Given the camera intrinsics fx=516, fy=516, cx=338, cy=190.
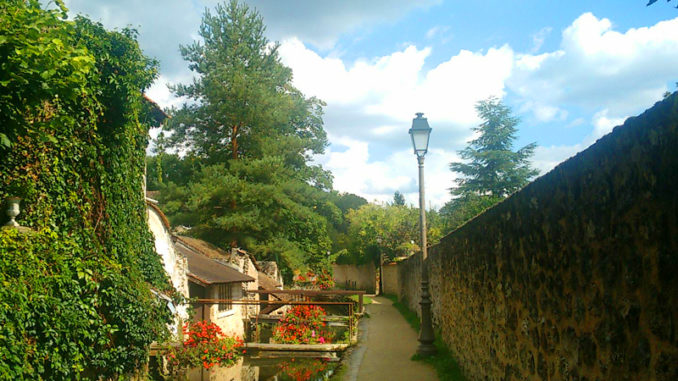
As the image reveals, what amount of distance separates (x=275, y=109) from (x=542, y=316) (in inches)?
922

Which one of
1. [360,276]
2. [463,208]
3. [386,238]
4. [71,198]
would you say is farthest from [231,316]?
[360,276]

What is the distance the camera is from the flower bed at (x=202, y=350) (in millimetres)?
13500

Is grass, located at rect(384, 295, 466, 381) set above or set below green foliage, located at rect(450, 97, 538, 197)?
below

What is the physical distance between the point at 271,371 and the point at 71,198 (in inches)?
309

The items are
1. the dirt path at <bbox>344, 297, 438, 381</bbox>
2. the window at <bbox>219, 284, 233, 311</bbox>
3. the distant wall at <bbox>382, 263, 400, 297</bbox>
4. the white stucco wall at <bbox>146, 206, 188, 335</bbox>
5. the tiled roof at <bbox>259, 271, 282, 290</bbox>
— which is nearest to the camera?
the dirt path at <bbox>344, 297, 438, 381</bbox>

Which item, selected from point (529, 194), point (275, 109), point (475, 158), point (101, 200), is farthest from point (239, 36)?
point (529, 194)

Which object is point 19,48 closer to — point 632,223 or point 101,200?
point 101,200

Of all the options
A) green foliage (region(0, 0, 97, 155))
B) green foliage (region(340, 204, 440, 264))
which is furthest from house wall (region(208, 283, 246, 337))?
green foliage (region(340, 204, 440, 264))

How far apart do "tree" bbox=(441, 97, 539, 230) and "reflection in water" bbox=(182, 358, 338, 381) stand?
22525 mm

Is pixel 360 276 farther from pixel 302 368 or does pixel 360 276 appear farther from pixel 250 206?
pixel 302 368

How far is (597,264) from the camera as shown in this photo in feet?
11.8

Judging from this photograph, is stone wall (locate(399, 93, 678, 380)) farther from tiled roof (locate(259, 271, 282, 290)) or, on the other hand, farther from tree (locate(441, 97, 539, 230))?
tree (locate(441, 97, 539, 230))

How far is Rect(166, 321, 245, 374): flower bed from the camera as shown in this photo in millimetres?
13500

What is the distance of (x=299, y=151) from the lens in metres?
29.8
